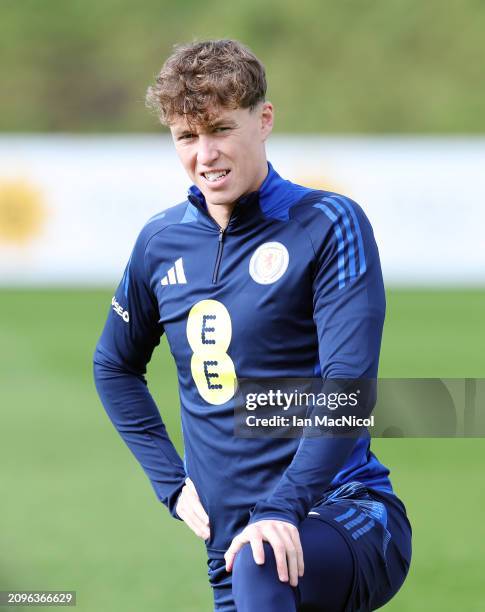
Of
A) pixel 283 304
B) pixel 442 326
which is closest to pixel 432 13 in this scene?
pixel 442 326

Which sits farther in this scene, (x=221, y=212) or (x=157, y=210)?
(x=157, y=210)

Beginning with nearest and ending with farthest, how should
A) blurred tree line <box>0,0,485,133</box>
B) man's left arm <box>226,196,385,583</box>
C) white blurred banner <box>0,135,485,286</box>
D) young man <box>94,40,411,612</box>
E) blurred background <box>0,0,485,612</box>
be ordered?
man's left arm <box>226,196,385,583</box> → young man <box>94,40,411,612</box> → blurred background <box>0,0,485,612</box> → white blurred banner <box>0,135,485,286</box> → blurred tree line <box>0,0,485,133</box>

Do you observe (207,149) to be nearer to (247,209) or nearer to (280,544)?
(247,209)

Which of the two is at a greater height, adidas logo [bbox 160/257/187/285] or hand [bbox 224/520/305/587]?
adidas logo [bbox 160/257/187/285]

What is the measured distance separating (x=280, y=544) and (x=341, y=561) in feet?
0.76

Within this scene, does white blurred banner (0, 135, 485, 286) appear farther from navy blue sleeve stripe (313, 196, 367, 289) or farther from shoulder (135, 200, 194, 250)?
navy blue sleeve stripe (313, 196, 367, 289)

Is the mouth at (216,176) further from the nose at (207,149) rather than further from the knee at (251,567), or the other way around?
the knee at (251,567)

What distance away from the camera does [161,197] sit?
15375mm

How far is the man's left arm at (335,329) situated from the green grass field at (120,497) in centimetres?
226

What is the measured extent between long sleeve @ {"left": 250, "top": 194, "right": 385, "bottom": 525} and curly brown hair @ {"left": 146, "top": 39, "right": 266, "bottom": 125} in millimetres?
298

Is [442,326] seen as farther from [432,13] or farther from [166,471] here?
[432,13]

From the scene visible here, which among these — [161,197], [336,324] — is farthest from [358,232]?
[161,197]

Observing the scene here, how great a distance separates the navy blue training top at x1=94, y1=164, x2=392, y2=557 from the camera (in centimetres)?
254

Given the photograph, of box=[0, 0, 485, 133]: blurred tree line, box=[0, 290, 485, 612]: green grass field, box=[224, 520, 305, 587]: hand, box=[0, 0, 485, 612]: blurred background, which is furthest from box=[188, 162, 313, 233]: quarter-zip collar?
box=[0, 0, 485, 133]: blurred tree line
